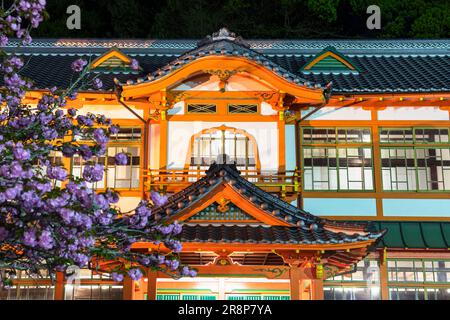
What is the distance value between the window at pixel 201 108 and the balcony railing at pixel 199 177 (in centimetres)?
178

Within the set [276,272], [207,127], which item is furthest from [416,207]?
[207,127]

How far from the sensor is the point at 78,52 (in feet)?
66.2

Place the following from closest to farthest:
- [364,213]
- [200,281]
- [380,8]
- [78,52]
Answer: [200,281] → [364,213] → [78,52] → [380,8]

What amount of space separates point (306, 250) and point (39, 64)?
1133cm

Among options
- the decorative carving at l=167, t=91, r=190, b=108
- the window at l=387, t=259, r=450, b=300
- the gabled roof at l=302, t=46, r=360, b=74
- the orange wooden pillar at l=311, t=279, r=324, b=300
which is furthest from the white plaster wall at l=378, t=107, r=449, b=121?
the orange wooden pillar at l=311, t=279, r=324, b=300

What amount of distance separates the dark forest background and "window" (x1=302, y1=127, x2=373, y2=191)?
15.5 meters

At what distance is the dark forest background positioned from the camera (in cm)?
3070

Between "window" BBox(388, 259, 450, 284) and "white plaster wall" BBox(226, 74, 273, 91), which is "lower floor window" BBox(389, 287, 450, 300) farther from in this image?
"white plaster wall" BBox(226, 74, 273, 91)

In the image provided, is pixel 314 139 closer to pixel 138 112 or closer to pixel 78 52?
pixel 138 112

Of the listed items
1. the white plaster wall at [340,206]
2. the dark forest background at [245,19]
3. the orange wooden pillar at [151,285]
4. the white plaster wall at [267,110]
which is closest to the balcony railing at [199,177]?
the white plaster wall at [340,206]

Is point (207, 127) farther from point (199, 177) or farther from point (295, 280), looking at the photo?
point (295, 280)

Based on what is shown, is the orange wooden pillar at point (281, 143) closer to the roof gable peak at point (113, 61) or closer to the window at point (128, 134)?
the window at point (128, 134)

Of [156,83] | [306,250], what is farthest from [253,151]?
[306,250]

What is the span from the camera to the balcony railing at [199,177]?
14.7 metres
